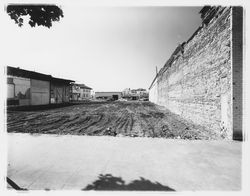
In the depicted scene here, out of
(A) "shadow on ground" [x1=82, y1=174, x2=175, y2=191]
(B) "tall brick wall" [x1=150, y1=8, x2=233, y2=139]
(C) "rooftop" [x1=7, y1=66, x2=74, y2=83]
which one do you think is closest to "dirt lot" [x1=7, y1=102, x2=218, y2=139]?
(B) "tall brick wall" [x1=150, y1=8, x2=233, y2=139]

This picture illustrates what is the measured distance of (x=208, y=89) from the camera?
775cm

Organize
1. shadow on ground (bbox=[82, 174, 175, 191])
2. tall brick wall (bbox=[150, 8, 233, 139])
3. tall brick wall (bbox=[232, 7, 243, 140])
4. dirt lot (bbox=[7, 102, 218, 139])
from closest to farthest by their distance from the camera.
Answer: shadow on ground (bbox=[82, 174, 175, 191]), tall brick wall (bbox=[232, 7, 243, 140]), tall brick wall (bbox=[150, 8, 233, 139]), dirt lot (bbox=[7, 102, 218, 139])

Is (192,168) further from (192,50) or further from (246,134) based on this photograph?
(192,50)

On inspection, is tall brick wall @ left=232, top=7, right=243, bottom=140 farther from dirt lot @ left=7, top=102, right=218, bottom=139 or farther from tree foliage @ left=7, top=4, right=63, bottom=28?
tree foliage @ left=7, top=4, right=63, bottom=28

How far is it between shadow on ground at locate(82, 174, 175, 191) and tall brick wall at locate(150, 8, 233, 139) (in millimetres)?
4756

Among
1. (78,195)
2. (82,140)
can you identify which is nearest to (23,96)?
(82,140)

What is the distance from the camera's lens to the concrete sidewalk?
9.55 feet

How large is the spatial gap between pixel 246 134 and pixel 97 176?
237 inches

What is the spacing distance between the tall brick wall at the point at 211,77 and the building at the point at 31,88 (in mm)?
22615

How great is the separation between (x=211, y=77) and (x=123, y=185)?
7179mm

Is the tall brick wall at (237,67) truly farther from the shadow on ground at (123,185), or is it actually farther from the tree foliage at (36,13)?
the tree foliage at (36,13)

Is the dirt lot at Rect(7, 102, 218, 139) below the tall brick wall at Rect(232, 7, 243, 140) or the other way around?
below

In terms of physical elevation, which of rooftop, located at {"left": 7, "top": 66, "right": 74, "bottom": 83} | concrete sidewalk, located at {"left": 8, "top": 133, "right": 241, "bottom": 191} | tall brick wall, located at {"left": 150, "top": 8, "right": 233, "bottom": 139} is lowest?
concrete sidewalk, located at {"left": 8, "top": 133, "right": 241, "bottom": 191}

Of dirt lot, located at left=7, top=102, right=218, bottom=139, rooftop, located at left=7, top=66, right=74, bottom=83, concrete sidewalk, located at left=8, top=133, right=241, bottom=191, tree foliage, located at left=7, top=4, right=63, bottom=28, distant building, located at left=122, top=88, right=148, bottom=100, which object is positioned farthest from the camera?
distant building, located at left=122, top=88, right=148, bottom=100
